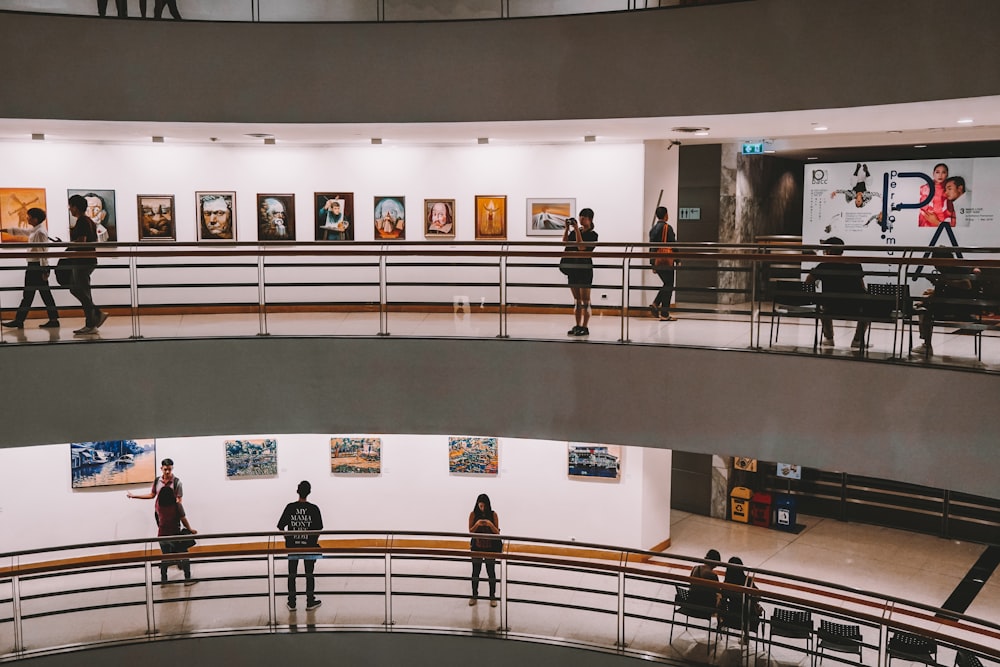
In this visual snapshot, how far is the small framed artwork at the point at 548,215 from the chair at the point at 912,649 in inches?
333

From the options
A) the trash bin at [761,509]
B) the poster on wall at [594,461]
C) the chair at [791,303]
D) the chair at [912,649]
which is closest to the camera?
the chair at [912,649]

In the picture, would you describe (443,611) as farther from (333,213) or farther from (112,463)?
(333,213)

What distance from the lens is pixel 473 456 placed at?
15.9 metres

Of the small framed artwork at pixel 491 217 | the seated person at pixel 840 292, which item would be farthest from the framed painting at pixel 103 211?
the seated person at pixel 840 292

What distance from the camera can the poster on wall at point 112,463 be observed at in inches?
592

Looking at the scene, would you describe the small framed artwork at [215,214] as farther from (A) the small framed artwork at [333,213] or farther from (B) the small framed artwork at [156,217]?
(A) the small framed artwork at [333,213]

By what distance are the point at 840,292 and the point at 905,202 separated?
24.6ft

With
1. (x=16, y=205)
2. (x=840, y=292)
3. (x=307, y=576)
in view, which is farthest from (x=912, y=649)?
(x=16, y=205)

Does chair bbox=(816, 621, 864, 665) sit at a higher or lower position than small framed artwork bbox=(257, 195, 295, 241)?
lower

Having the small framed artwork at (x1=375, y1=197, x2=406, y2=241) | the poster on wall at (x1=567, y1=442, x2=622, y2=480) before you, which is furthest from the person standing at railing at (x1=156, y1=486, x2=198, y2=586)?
the poster on wall at (x1=567, y1=442, x2=622, y2=480)

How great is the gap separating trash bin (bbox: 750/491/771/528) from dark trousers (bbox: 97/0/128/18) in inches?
555

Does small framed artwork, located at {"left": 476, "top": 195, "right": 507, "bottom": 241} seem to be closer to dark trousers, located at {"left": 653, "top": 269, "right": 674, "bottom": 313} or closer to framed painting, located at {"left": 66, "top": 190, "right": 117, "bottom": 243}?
dark trousers, located at {"left": 653, "top": 269, "right": 674, "bottom": 313}

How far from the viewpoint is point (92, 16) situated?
11.8 meters

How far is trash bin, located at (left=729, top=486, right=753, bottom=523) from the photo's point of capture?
18.0m
